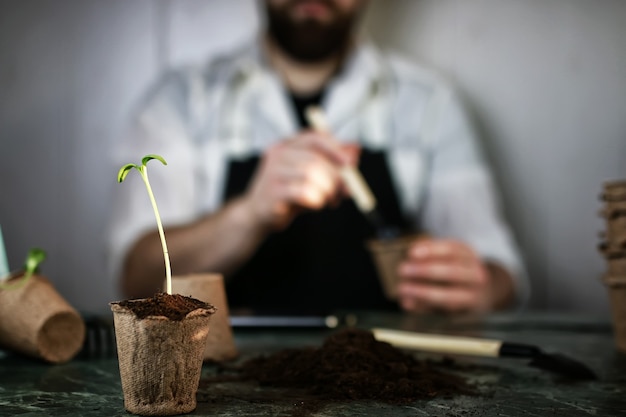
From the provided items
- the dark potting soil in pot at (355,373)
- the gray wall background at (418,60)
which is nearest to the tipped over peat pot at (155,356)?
the dark potting soil in pot at (355,373)

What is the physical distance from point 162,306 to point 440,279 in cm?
122

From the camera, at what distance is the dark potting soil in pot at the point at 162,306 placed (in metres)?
0.74

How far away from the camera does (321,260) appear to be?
96.9 inches

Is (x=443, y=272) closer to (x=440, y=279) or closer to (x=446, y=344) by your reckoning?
(x=440, y=279)

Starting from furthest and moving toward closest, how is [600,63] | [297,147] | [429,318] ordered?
[600,63]
[297,147]
[429,318]

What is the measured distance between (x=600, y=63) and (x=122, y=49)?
5.78 feet

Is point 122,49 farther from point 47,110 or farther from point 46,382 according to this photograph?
point 46,382

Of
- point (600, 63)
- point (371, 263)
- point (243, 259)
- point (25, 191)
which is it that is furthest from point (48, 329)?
point (600, 63)

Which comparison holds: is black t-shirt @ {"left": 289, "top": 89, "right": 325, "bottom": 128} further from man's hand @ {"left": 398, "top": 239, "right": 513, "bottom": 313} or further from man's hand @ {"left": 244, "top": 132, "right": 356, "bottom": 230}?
man's hand @ {"left": 398, "top": 239, "right": 513, "bottom": 313}

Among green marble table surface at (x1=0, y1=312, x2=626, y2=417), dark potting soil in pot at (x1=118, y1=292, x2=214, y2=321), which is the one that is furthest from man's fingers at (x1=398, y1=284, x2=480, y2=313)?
dark potting soil in pot at (x1=118, y1=292, x2=214, y2=321)

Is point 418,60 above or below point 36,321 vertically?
above

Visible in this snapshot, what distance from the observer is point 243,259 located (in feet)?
7.10

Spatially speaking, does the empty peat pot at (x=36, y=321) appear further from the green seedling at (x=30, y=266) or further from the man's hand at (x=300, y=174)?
the man's hand at (x=300, y=174)

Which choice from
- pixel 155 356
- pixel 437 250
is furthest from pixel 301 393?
pixel 437 250
